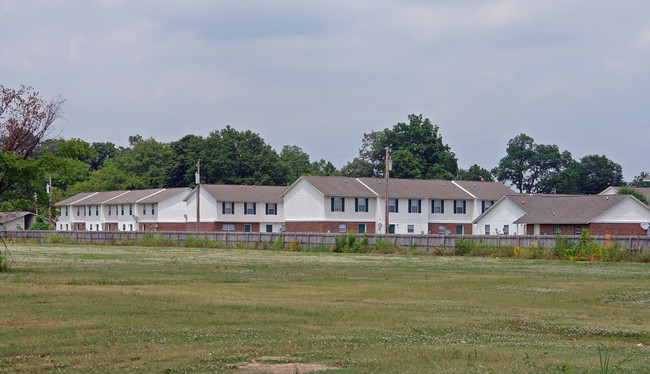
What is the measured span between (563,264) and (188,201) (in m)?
67.1

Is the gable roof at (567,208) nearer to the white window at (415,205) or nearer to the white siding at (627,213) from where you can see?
the white siding at (627,213)

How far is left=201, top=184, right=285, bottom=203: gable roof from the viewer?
97875 mm

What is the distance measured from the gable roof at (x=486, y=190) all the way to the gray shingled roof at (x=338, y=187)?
13294mm

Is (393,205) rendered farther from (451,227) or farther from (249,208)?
(249,208)

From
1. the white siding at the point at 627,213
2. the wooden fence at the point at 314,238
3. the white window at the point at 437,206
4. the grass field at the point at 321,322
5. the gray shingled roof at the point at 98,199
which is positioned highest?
the gray shingled roof at the point at 98,199

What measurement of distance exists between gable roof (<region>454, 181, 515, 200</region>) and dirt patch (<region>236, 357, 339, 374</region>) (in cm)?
8342

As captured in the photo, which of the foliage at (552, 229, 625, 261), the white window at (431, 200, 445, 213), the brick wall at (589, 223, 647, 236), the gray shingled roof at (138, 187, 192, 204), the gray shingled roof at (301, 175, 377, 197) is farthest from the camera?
the gray shingled roof at (138, 187, 192, 204)

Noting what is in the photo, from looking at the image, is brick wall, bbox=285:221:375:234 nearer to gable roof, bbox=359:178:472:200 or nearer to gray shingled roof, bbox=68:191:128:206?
gable roof, bbox=359:178:472:200

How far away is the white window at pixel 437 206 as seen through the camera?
305 ft

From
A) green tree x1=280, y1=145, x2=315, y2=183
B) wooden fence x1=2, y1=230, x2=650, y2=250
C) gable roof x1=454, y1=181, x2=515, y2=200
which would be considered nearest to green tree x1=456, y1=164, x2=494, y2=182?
green tree x1=280, y1=145, x2=315, y2=183

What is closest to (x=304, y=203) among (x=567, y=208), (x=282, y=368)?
(x=567, y=208)

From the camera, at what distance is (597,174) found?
487 feet

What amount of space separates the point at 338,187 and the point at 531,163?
64.6m

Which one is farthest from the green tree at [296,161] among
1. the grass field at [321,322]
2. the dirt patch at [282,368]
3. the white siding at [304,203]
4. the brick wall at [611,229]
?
the dirt patch at [282,368]
